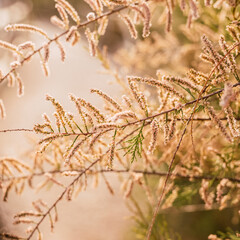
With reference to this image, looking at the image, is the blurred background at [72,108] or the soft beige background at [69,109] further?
the soft beige background at [69,109]

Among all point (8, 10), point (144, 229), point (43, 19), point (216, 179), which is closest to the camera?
point (216, 179)

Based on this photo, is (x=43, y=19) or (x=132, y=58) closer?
(x=132, y=58)

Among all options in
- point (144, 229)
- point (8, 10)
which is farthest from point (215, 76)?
point (8, 10)

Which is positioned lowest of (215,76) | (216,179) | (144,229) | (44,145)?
(144,229)

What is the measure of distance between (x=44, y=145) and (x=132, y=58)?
4.13ft

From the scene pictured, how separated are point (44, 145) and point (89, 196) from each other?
5.68 feet

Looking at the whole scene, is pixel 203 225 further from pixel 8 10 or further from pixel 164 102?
pixel 8 10

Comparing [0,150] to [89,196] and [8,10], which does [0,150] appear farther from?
[8,10]

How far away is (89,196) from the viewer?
2287 mm

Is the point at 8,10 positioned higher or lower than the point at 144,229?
higher

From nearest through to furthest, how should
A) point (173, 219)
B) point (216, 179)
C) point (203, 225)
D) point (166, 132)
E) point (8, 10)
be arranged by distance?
point (166, 132), point (216, 179), point (203, 225), point (173, 219), point (8, 10)

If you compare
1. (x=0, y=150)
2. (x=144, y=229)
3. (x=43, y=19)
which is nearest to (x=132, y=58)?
(x=144, y=229)

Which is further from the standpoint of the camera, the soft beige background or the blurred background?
the soft beige background

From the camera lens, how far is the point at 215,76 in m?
0.66
